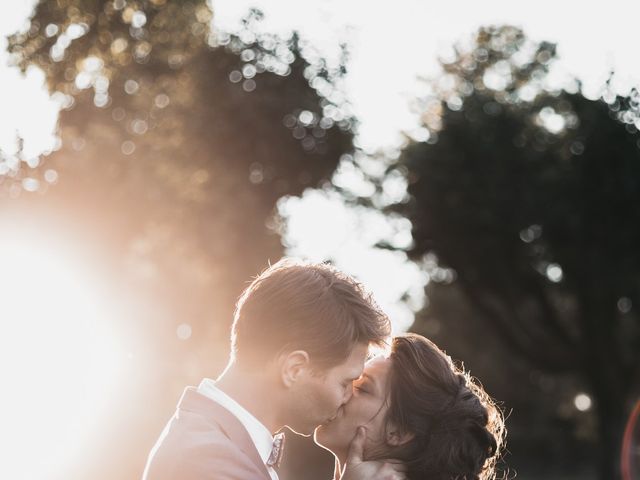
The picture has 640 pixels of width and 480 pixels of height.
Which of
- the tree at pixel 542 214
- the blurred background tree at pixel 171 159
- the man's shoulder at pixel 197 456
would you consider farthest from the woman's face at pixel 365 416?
the tree at pixel 542 214

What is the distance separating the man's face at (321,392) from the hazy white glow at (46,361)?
10.8 metres

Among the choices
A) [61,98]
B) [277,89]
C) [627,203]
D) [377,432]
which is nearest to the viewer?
[377,432]

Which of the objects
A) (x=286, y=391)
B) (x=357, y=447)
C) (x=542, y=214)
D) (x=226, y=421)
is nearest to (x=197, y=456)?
(x=226, y=421)

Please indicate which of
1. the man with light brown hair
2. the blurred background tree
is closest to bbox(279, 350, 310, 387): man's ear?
the man with light brown hair

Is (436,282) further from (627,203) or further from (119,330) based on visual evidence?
(119,330)

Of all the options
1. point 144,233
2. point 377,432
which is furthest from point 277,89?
point 377,432

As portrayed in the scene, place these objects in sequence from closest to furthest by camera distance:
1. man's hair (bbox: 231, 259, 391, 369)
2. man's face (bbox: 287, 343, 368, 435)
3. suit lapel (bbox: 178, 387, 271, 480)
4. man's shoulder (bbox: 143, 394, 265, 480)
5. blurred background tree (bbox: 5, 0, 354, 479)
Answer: man's shoulder (bbox: 143, 394, 265, 480)
suit lapel (bbox: 178, 387, 271, 480)
man's hair (bbox: 231, 259, 391, 369)
man's face (bbox: 287, 343, 368, 435)
blurred background tree (bbox: 5, 0, 354, 479)

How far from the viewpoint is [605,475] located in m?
29.3

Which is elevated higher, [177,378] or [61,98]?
[61,98]

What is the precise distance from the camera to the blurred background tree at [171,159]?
15547 mm

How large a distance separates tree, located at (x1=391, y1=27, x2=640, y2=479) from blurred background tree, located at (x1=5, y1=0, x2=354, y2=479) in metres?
4.92

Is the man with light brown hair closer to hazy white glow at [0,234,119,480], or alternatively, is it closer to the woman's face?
the woman's face

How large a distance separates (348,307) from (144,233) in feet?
69.9

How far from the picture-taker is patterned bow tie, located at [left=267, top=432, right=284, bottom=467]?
12.2 ft
